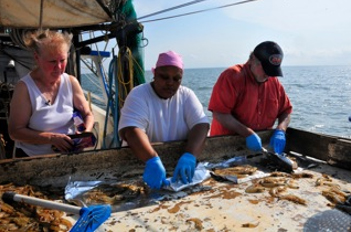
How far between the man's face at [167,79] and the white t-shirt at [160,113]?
12 cm

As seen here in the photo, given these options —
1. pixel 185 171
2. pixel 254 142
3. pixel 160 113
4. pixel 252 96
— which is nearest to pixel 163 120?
pixel 160 113

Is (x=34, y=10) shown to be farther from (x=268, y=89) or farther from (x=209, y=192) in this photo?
(x=209, y=192)

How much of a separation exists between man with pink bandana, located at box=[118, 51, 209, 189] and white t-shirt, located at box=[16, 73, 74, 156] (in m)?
0.49

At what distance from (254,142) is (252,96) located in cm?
54

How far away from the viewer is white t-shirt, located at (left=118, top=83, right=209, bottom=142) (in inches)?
106

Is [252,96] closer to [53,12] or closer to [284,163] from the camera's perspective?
[284,163]

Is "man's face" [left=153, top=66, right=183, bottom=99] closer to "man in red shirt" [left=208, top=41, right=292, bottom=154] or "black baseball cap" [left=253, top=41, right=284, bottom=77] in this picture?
"man in red shirt" [left=208, top=41, right=292, bottom=154]

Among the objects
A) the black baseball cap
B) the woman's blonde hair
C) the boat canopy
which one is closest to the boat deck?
the black baseball cap

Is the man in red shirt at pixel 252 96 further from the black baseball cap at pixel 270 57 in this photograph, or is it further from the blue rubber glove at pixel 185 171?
the blue rubber glove at pixel 185 171

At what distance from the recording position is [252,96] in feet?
11.1

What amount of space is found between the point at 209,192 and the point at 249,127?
51.8 inches

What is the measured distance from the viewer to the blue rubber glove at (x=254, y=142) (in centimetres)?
310

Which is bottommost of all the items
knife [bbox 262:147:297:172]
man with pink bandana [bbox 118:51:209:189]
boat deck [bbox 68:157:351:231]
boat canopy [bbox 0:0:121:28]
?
boat deck [bbox 68:157:351:231]

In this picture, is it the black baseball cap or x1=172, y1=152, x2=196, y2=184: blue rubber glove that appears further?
the black baseball cap
